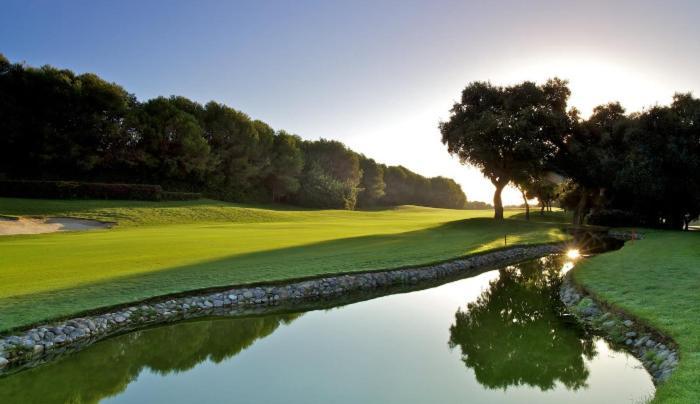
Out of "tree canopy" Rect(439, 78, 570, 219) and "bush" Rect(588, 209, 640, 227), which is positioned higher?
"tree canopy" Rect(439, 78, 570, 219)

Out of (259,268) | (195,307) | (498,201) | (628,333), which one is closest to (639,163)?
(498,201)

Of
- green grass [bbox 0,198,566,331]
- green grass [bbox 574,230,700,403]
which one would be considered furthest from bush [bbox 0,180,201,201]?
green grass [bbox 574,230,700,403]

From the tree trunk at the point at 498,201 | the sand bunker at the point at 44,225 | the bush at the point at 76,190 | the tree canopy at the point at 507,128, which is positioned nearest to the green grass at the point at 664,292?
the tree canopy at the point at 507,128

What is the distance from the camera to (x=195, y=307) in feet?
45.0

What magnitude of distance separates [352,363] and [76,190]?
1646 inches

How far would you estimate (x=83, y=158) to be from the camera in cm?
4834

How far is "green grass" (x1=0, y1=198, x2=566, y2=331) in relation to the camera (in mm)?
12812

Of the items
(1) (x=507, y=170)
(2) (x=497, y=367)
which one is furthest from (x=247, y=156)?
(2) (x=497, y=367)

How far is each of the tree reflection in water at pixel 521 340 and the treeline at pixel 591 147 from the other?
25887 millimetres

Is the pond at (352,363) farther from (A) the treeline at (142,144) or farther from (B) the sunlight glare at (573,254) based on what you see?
(A) the treeline at (142,144)

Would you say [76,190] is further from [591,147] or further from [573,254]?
[591,147]

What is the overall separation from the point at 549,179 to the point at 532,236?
1769cm

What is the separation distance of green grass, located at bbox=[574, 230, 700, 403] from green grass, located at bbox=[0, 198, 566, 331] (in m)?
7.14

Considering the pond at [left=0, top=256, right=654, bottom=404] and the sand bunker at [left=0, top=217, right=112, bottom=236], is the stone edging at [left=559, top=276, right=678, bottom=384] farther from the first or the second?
the sand bunker at [left=0, top=217, right=112, bottom=236]
